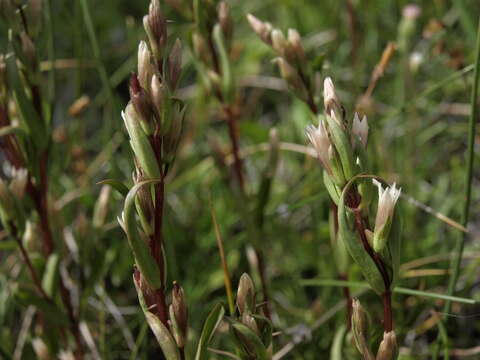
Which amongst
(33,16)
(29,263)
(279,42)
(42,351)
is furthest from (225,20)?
(42,351)

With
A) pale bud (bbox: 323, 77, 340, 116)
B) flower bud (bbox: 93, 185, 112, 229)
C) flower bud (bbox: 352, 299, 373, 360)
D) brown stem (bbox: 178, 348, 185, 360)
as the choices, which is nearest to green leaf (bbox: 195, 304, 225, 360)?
brown stem (bbox: 178, 348, 185, 360)

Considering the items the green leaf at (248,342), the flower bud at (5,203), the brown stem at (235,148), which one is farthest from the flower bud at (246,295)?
the brown stem at (235,148)

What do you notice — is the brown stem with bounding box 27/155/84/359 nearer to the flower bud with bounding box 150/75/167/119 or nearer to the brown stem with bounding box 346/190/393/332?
the flower bud with bounding box 150/75/167/119

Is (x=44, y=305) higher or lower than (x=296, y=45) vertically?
lower

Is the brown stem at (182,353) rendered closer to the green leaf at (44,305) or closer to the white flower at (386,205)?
the white flower at (386,205)

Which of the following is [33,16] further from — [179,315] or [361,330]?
[361,330]

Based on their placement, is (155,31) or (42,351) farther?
(42,351)

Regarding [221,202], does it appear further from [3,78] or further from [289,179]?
[3,78]
